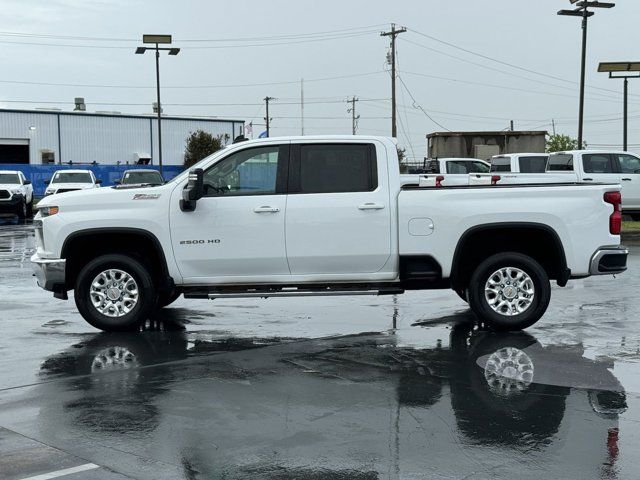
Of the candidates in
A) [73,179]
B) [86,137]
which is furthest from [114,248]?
[86,137]

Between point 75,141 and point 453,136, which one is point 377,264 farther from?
point 75,141

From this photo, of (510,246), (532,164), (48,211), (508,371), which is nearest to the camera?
(508,371)

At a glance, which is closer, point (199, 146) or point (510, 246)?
point (510, 246)

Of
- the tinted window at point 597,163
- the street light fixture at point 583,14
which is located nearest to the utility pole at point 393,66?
the street light fixture at point 583,14

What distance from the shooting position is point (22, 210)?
3419cm

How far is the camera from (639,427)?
5992mm

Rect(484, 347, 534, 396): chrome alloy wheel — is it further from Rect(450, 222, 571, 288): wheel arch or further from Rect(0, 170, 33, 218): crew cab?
Rect(0, 170, 33, 218): crew cab

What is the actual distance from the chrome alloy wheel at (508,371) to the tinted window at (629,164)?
1770 centimetres

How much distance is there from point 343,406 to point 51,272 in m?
4.50

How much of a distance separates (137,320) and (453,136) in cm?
3216

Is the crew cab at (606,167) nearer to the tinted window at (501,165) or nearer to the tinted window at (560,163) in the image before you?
the tinted window at (560,163)

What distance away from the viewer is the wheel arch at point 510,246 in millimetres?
9469

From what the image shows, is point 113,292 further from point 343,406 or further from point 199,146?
point 199,146

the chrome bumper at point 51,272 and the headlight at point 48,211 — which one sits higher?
the headlight at point 48,211
